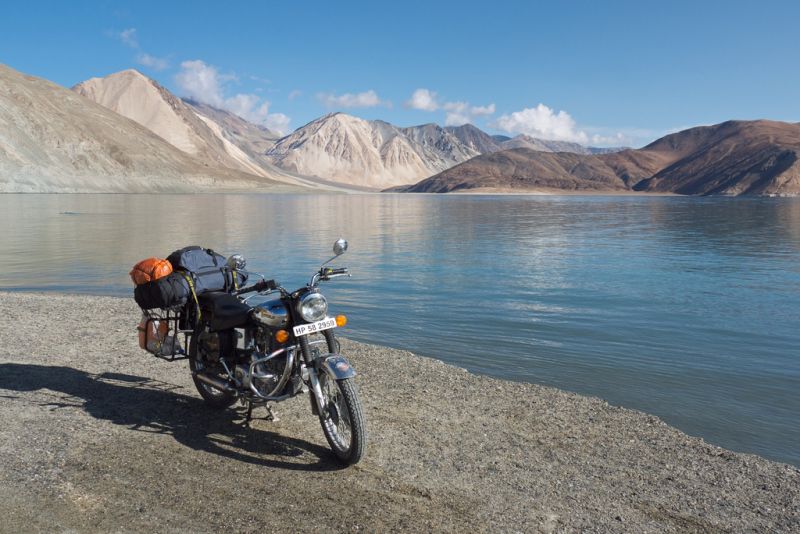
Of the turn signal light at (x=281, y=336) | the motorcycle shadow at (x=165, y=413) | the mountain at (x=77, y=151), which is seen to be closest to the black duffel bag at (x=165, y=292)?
the motorcycle shadow at (x=165, y=413)

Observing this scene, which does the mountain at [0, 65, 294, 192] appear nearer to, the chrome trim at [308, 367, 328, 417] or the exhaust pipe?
the exhaust pipe

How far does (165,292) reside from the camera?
671 centimetres

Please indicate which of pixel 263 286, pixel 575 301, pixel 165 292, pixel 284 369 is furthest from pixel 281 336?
pixel 575 301

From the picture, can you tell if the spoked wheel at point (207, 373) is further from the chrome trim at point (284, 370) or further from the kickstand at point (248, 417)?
the chrome trim at point (284, 370)

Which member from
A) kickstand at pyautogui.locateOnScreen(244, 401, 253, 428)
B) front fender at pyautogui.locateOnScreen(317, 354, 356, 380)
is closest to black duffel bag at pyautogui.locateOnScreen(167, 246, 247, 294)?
kickstand at pyautogui.locateOnScreen(244, 401, 253, 428)

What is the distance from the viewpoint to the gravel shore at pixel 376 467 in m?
5.00

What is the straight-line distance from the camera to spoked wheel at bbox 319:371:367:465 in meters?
5.67

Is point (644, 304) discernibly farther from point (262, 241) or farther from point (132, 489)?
point (262, 241)

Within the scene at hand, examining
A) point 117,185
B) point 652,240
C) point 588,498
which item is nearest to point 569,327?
point 588,498

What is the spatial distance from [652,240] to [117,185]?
122m

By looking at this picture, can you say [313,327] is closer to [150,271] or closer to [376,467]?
[376,467]

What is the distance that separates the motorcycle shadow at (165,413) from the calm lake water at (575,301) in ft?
16.0

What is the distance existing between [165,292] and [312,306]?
1.89 metres

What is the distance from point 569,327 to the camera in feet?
46.2
